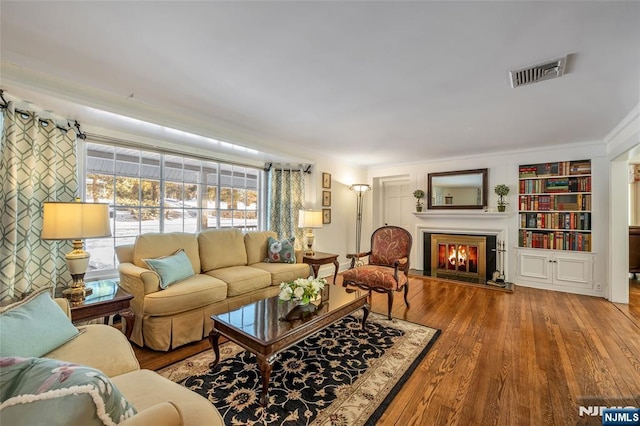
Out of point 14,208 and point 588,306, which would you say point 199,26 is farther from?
point 588,306

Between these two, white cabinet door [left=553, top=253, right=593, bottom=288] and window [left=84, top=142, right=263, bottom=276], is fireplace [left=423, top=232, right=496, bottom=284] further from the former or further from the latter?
window [left=84, top=142, right=263, bottom=276]

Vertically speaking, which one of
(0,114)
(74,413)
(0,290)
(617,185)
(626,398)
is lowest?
(626,398)

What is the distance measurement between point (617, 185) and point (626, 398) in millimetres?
3299

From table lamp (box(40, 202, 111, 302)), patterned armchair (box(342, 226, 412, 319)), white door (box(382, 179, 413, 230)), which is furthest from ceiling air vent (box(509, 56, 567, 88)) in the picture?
white door (box(382, 179, 413, 230))

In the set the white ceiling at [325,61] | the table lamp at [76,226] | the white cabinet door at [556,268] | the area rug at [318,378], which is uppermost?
the white ceiling at [325,61]

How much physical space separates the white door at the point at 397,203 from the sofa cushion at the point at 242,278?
12.3 ft

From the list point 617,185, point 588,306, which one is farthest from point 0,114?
point 617,185

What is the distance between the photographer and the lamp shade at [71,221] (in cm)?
193

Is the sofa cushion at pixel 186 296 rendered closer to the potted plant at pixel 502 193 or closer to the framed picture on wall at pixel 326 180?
the framed picture on wall at pixel 326 180

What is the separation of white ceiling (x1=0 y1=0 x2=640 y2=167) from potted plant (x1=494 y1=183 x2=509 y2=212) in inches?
54.0

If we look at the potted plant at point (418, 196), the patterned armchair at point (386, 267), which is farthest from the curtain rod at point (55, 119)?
the potted plant at point (418, 196)

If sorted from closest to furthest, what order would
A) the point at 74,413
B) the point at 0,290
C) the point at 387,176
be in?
the point at 74,413 → the point at 0,290 → the point at 387,176

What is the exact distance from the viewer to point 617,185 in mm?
3736

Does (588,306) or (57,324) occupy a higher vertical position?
(57,324)
